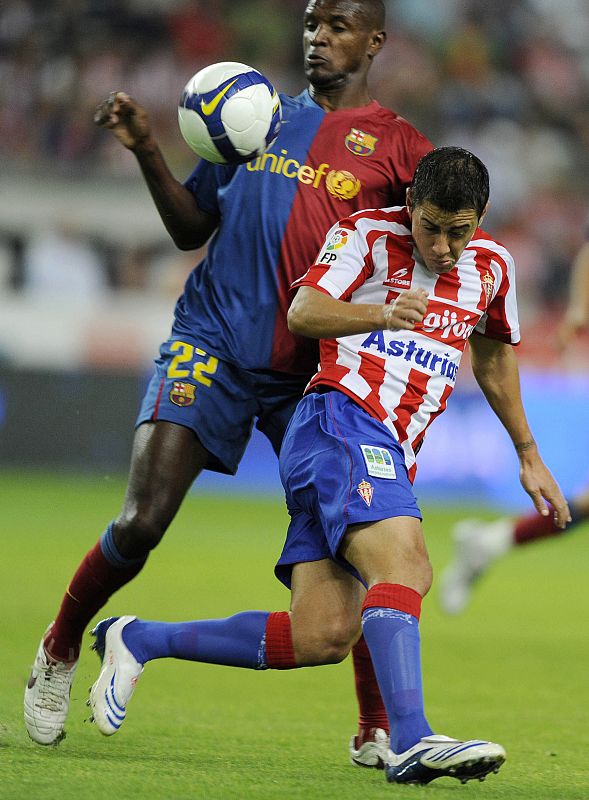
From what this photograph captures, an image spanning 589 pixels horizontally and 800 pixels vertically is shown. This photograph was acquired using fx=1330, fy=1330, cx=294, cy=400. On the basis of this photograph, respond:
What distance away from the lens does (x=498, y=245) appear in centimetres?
430

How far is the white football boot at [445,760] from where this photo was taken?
3.26 metres

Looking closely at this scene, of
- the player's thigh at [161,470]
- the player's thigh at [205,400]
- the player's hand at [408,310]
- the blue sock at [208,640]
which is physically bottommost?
the blue sock at [208,640]

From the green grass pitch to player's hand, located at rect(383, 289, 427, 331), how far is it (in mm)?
1221

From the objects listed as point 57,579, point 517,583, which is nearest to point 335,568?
point 57,579

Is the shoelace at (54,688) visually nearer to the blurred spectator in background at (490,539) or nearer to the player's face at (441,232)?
the player's face at (441,232)

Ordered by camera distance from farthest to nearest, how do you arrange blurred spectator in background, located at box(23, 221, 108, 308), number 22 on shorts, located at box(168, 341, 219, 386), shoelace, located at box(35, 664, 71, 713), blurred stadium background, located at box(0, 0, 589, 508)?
1. blurred spectator in background, located at box(23, 221, 108, 308)
2. blurred stadium background, located at box(0, 0, 589, 508)
3. number 22 on shorts, located at box(168, 341, 219, 386)
4. shoelace, located at box(35, 664, 71, 713)

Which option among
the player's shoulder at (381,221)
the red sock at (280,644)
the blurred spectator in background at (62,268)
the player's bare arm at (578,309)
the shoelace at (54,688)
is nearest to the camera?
the red sock at (280,644)

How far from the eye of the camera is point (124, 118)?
13.7ft

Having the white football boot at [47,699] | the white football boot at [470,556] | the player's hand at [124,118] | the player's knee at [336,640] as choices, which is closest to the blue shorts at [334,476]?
the player's knee at [336,640]

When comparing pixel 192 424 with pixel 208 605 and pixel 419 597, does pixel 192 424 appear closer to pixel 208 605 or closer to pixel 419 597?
pixel 419 597

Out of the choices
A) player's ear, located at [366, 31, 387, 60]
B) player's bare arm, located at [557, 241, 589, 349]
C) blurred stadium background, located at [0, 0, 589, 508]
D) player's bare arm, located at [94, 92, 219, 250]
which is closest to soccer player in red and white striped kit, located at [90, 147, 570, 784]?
player's bare arm, located at [94, 92, 219, 250]

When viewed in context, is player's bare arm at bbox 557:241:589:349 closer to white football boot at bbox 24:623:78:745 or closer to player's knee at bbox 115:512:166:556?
player's knee at bbox 115:512:166:556

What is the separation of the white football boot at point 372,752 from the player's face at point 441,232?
58.9 inches

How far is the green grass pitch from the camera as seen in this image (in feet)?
11.8
